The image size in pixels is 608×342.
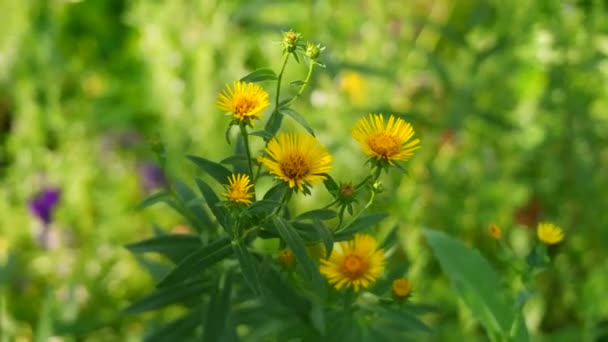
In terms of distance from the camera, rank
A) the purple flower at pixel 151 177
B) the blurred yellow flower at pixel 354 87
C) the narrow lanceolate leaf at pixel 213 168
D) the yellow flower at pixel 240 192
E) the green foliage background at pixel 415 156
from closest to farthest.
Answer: the yellow flower at pixel 240 192, the narrow lanceolate leaf at pixel 213 168, the green foliage background at pixel 415 156, the blurred yellow flower at pixel 354 87, the purple flower at pixel 151 177

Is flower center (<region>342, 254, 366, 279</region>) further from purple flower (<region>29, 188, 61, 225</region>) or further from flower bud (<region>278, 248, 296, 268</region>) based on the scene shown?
purple flower (<region>29, 188, 61, 225</region>)

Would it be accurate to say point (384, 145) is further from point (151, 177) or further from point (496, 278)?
point (151, 177)

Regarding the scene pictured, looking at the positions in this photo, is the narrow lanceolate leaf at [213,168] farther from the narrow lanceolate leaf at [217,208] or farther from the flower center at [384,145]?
the flower center at [384,145]

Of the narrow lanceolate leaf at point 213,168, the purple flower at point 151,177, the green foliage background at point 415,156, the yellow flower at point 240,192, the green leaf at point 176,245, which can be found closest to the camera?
the yellow flower at point 240,192

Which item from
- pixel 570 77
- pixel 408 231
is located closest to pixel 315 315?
pixel 408 231

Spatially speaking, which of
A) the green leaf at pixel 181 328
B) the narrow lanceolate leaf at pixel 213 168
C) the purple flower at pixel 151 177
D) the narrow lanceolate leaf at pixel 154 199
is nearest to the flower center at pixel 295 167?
the narrow lanceolate leaf at pixel 213 168

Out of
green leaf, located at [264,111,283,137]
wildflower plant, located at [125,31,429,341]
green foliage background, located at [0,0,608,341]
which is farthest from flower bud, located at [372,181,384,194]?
green foliage background, located at [0,0,608,341]

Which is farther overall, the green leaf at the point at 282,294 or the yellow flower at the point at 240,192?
the green leaf at the point at 282,294
